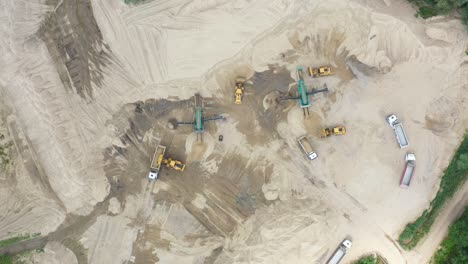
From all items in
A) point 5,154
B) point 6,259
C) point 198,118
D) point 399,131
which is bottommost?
point 6,259

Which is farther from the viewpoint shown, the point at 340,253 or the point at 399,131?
the point at 340,253

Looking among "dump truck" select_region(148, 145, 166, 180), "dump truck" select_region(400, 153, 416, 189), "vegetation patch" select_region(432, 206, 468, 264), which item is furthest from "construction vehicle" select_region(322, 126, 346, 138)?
"dump truck" select_region(148, 145, 166, 180)

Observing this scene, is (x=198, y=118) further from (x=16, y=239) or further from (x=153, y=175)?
(x=16, y=239)

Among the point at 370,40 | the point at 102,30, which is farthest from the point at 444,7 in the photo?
the point at 102,30

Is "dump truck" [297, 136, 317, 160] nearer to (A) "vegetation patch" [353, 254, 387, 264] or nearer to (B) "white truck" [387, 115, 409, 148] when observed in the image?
(B) "white truck" [387, 115, 409, 148]

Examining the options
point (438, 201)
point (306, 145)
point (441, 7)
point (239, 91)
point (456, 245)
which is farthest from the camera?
point (306, 145)

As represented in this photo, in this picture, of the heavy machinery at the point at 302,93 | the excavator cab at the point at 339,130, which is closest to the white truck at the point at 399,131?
the excavator cab at the point at 339,130

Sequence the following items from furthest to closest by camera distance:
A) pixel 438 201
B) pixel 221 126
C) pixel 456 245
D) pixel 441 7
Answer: pixel 221 126 < pixel 438 201 < pixel 456 245 < pixel 441 7

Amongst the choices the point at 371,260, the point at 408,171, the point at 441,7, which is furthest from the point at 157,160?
the point at 441,7
